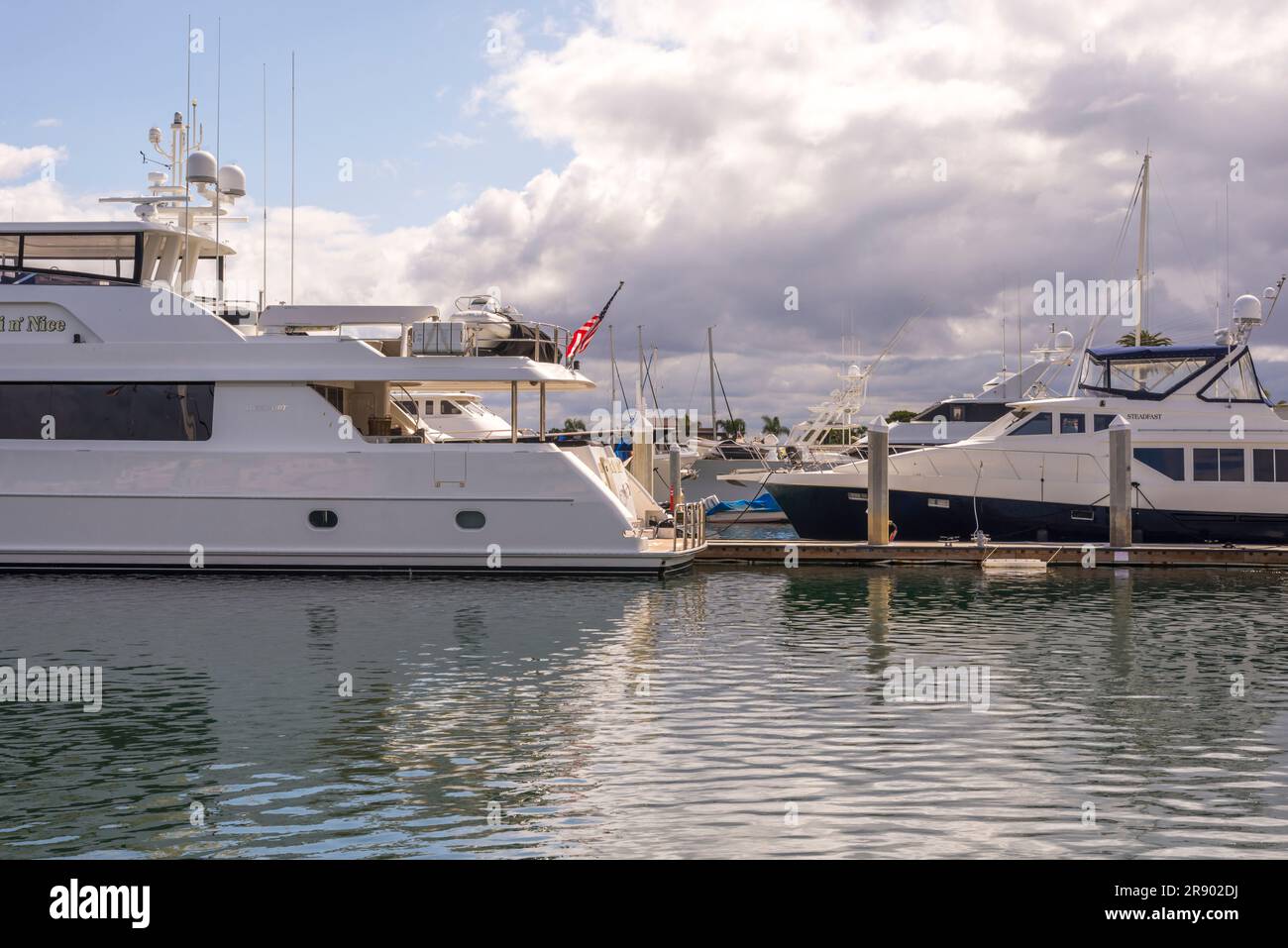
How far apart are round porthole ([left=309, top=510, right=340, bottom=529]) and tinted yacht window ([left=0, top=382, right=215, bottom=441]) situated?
2314 mm

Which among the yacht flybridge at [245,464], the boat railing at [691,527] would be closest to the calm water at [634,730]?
the yacht flybridge at [245,464]

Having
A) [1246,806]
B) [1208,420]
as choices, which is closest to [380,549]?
[1246,806]

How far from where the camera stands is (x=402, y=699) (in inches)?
437

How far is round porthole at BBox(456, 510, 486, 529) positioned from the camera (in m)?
19.6

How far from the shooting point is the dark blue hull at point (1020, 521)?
981 inches

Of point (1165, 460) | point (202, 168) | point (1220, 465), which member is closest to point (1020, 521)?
point (1165, 460)

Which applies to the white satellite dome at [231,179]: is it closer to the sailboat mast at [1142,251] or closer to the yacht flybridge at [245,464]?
the yacht flybridge at [245,464]

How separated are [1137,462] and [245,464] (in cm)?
1870

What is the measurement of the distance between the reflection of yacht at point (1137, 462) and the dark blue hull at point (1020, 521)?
23mm
